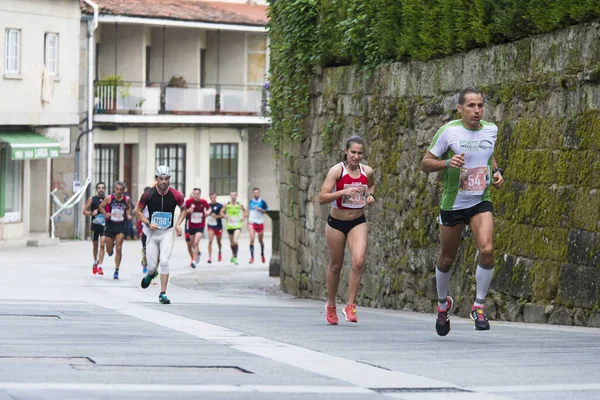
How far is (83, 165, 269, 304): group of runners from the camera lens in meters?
17.9

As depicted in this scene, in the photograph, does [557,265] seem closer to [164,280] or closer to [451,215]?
[451,215]

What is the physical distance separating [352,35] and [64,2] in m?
27.3

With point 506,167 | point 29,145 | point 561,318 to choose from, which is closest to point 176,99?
point 29,145

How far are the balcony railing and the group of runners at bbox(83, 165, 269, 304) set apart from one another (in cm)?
1244

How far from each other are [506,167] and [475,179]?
7.90ft

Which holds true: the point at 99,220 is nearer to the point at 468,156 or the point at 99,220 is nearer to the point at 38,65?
the point at 38,65

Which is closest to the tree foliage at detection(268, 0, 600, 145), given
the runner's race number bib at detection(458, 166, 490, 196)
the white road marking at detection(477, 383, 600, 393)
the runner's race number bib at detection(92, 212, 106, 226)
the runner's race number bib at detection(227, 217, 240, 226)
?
the runner's race number bib at detection(458, 166, 490, 196)

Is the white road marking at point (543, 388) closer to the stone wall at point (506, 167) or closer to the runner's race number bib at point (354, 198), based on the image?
the stone wall at point (506, 167)

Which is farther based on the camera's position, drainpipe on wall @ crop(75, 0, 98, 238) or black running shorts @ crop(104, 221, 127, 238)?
drainpipe on wall @ crop(75, 0, 98, 238)

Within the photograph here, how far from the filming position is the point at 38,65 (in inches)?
1626

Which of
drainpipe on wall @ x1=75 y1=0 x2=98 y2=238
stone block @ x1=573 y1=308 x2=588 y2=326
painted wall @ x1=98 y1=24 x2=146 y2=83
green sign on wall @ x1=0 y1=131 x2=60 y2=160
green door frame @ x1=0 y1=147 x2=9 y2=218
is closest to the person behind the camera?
stone block @ x1=573 y1=308 x2=588 y2=326

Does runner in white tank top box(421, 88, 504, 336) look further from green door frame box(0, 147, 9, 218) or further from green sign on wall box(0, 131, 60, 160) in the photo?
green door frame box(0, 147, 9, 218)

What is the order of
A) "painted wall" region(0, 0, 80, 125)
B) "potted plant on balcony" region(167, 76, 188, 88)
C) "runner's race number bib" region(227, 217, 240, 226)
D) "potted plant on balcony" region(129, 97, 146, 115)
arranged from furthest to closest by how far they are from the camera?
1. "potted plant on balcony" region(167, 76, 188, 88)
2. "potted plant on balcony" region(129, 97, 146, 115)
3. "painted wall" region(0, 0, 80, 125)
4. "runner's race number bib" region(227, 217, 240, 226)

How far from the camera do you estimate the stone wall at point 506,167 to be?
38.9ft
